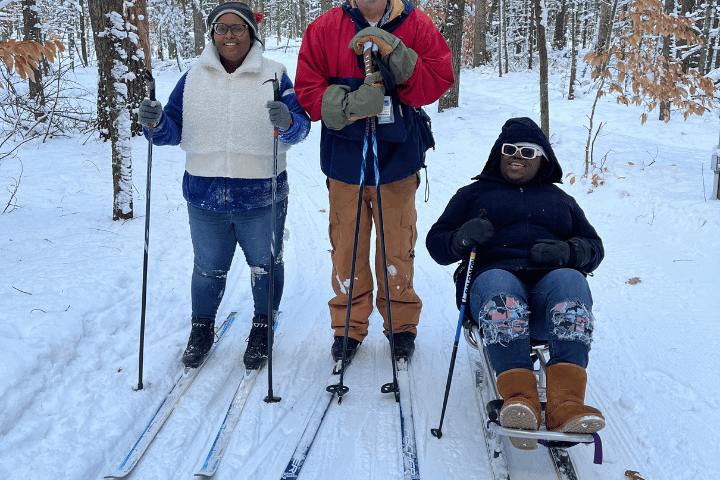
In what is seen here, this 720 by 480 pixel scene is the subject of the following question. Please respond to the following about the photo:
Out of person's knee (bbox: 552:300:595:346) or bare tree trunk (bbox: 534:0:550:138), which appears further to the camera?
bare tree trunk (bbox: 534:0:550:138)

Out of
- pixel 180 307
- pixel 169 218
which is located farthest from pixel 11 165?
pixel 180 307

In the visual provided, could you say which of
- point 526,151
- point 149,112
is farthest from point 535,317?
point 149,112

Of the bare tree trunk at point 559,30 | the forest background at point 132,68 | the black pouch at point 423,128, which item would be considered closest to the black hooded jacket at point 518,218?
the black pouch at point 423,128

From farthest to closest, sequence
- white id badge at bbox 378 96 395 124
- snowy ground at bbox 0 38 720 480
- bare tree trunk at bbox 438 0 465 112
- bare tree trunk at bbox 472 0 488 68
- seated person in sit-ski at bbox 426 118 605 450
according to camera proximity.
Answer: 1. bare tree trunk at bbox 472 0 488 68
2. bare tree trunk at bbox 438 0 465 112
3. white id badge at bbox 378 96 395 124
4. snowy ground at bbox 0 38 720 480
5. seated person in sit-ski at bbox 426 118 605 450

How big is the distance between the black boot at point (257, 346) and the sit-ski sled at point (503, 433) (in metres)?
1.34

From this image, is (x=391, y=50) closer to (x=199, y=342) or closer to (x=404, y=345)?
(x=404, y=345)

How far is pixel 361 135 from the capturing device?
3092mm

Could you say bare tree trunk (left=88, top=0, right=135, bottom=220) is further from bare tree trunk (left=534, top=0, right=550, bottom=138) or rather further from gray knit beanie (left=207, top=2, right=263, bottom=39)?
bare tree trunk (left=534, top=0, right=550, bottom=138)

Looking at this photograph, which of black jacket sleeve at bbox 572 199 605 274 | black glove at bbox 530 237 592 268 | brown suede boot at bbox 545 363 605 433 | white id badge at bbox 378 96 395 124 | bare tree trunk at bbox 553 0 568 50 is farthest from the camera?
bare tree trunk at bbox 553 0 568 50

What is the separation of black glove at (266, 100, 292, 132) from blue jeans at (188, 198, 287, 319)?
1.98 feet

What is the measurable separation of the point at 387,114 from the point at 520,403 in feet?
5.65

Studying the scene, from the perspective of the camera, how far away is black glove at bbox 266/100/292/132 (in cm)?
283

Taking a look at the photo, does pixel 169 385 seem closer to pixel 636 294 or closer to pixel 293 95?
pixel 293 95

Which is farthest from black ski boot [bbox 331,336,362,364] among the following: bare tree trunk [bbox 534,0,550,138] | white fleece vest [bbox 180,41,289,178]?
bare tree trunk [bbox 534,0,550,138]
